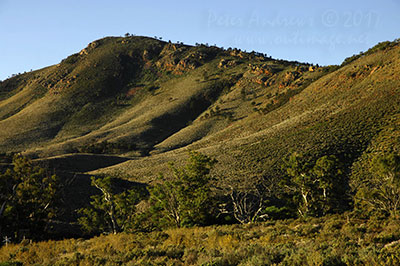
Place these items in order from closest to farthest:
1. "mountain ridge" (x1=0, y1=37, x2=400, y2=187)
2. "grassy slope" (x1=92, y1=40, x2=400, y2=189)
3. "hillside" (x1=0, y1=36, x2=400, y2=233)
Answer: "grassy slope" (x1=92, y1=40, x2=400, y2=189)
"hillside" (x1=0, y1=36, x2=400, y2=233)
"mountain ridge" (x1=0, y1=37, x2=400, y2=187)

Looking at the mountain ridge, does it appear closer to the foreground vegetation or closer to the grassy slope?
the grassy slope

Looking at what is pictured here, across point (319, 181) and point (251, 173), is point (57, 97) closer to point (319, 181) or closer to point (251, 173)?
point (251, 173)

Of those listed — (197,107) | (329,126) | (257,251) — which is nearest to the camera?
(257,251)

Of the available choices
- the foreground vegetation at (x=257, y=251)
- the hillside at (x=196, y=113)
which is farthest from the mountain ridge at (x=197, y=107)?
the foreground vegetation at (x=257, y=251)

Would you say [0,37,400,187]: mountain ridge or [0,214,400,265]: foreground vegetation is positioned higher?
[0,37,400,187]: mountain ridge

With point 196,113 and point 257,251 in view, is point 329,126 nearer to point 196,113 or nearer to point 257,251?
point 257,251

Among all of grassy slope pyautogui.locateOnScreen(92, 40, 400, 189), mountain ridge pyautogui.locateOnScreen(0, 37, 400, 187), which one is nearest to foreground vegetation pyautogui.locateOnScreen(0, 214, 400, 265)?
grassy slope pyautogui.locateOnScreen(92, 40, 400, 189)

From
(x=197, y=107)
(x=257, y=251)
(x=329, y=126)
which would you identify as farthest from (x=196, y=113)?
(x=257, y=251)

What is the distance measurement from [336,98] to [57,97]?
137306 mm

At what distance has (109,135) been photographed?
345 ft

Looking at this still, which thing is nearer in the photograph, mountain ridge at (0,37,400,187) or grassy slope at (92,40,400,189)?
grassy slope at (92,40,400,189)

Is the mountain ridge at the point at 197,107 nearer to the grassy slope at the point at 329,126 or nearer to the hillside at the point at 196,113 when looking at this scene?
the grassy slope at the point at 329,126

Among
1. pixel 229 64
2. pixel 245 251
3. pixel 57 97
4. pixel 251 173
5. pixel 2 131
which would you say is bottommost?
pixel 251 173

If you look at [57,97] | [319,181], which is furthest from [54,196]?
[57,97]
